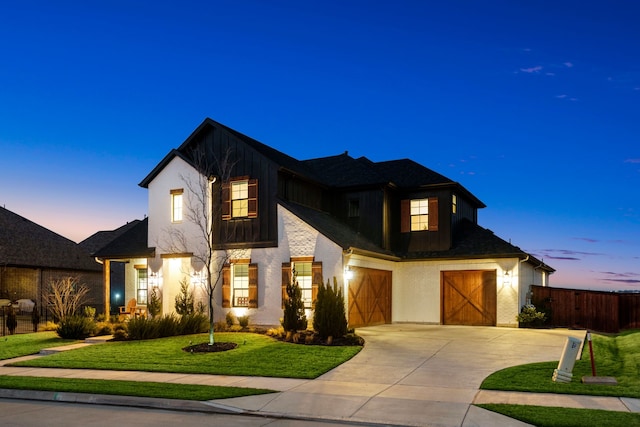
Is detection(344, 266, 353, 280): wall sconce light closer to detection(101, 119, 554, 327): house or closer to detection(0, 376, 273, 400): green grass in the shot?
detection(101, 119, 554, 327): house

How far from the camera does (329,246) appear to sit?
2044cm

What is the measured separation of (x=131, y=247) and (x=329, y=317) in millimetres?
11810

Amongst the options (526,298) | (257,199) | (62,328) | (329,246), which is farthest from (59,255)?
(526,298)

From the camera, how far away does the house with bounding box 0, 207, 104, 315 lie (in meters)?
32.1

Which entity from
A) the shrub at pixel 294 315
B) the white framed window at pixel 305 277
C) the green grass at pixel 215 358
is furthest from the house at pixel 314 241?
the green grass at pixel 215 358

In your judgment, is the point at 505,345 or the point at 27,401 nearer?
the point at 27,401

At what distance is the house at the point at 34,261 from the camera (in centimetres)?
3206

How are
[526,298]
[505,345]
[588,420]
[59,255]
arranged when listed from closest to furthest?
[588,420] → [505,345] → [526,298] → [59,255]

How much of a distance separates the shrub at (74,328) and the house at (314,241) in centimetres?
345

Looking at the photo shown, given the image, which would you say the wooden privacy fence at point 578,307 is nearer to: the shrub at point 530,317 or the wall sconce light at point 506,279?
the shrub at point 530,317

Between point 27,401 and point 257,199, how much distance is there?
1261 centimetres

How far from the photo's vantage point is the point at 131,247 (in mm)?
25031

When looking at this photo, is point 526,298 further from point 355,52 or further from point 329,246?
point 355,52

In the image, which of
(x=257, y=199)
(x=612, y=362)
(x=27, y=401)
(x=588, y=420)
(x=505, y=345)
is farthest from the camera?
(x=257, y=199)
